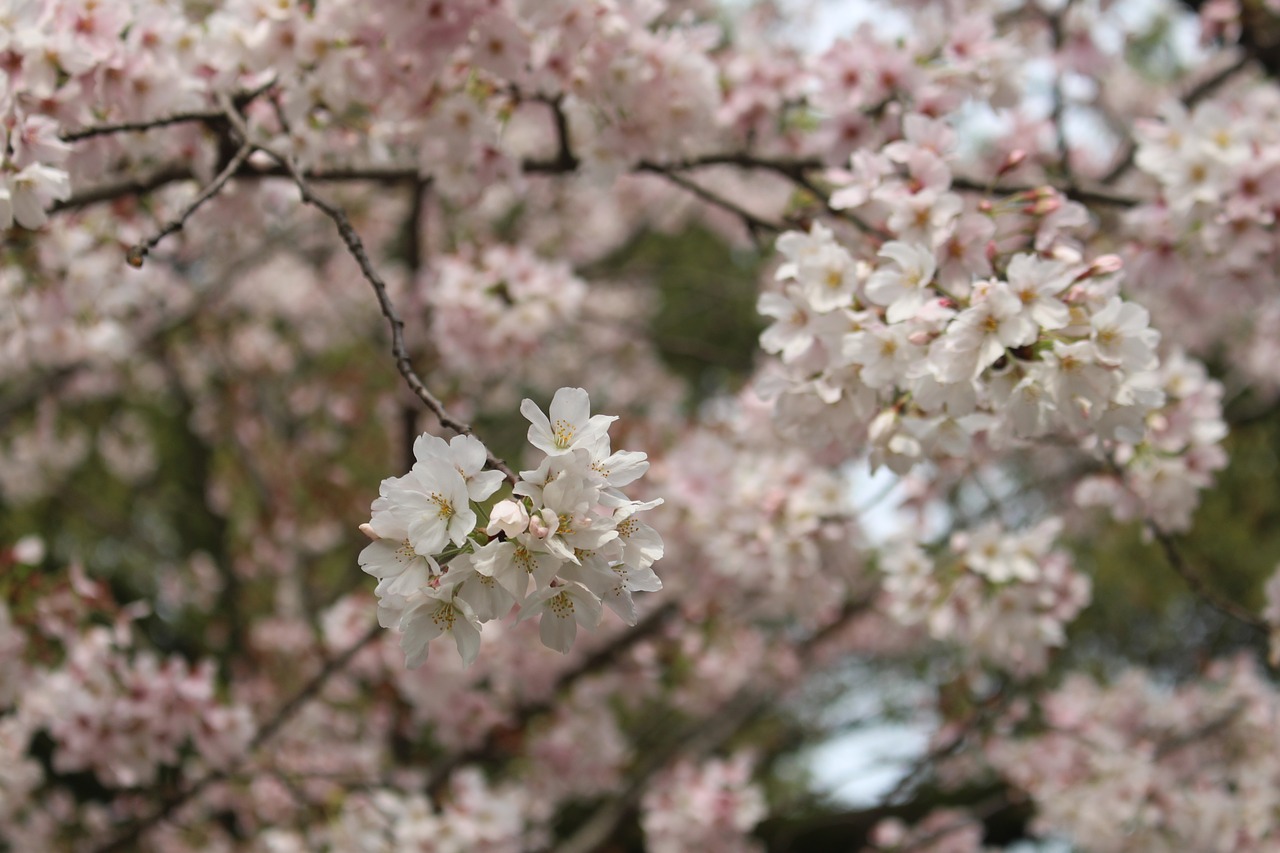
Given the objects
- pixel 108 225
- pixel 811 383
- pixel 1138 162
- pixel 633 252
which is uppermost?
pixel 633 252

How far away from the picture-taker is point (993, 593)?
2.36 metres

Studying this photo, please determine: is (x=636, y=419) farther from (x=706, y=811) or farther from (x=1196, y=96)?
(x=1196, y=96)

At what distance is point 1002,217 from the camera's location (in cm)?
186

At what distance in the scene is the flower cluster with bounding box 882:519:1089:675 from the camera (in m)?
2.30

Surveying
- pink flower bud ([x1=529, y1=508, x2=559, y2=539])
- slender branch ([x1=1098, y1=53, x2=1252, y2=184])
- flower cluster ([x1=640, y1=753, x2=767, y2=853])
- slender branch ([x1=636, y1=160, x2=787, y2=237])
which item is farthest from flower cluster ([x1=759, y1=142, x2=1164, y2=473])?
flower cluster ([x1=640, y1=753, x2=767, y2=853])

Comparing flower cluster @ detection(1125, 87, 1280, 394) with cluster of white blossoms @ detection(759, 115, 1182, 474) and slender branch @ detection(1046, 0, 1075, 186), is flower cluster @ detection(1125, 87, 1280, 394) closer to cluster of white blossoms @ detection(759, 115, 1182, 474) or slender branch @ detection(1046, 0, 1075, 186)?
slender branch @ detection(1046, 0, 1075, 186)

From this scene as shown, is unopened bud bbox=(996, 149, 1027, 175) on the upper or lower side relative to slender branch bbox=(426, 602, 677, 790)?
lower

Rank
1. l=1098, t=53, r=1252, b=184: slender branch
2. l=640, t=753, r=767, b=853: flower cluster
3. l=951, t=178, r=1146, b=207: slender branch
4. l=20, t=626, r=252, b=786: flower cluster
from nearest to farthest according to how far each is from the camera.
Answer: l=951, t=178, r=1146, b=207: slender branch
l=20, t=626, r=252, b=786: flower cluster
l=1098, t=53, r=1252, b=184: slender branch
l=640, t=753, r=767, b=853: flower cluster

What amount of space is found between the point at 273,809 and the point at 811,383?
3538mm

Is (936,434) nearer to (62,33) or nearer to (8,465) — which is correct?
(62,33)

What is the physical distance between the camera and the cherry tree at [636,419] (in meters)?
1.43

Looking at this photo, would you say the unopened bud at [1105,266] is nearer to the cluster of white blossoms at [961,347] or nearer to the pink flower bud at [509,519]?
the cluster of white blossoms at [961,347]

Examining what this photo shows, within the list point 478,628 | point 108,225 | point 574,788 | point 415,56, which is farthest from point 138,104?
point 574,788

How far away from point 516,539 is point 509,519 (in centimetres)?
4
